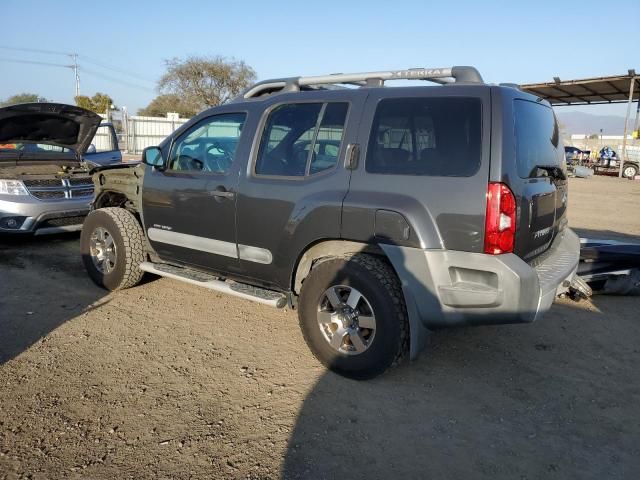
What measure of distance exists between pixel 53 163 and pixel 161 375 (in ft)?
17.5

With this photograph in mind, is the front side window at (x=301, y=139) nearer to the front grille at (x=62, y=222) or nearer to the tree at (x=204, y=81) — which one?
the front grille at (x=62, y=222)

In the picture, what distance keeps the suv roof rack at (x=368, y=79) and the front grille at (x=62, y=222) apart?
380 centimetres

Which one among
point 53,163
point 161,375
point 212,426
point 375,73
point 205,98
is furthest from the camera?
point 205,98

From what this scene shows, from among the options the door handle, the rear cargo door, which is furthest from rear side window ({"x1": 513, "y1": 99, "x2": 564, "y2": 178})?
the door handle

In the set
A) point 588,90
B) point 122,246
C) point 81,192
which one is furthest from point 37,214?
point 588,90

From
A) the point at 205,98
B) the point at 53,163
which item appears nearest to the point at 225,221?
the point at 53,163

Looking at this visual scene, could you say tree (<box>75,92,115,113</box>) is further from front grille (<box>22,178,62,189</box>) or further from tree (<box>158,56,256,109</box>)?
front grille (<box>22,178,62,189</box>)

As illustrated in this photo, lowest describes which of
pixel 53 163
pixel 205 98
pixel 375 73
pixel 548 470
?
pixel 548 470

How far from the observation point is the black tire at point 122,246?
196 inches

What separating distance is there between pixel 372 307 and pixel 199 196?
73.3 inches

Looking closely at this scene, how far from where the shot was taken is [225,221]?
4.14 m

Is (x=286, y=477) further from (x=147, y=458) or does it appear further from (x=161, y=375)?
(x=161, y=375)

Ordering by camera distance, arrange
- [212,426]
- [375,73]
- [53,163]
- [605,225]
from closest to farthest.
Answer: [212,426], [375,73], [53,163], [605,225]

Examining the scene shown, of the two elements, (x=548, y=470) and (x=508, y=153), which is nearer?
(x=548, y=470)
